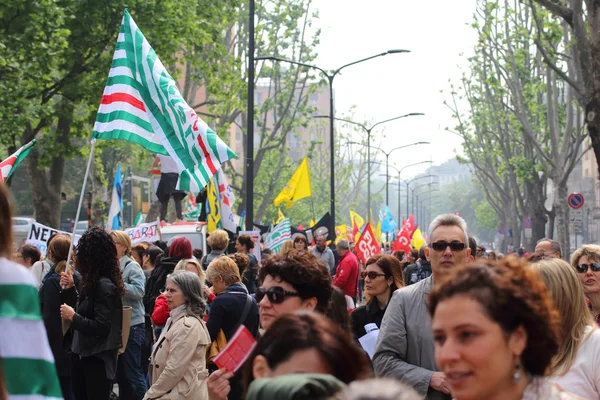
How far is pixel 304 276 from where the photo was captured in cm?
457

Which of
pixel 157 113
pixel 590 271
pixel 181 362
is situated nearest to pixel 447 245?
pixel 590 271

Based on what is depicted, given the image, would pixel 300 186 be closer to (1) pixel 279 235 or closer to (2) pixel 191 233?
(1) pixel 279 235

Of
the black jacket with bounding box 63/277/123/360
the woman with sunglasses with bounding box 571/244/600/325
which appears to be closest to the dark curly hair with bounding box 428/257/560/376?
the woman with sunglasses with bounding box 571/244/600/325

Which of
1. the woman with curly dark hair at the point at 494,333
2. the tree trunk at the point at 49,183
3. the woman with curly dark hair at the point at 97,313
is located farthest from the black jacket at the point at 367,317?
the tree trunk at the point at 49,183

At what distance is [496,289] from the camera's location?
112 inches

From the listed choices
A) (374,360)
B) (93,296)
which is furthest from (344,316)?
(93,296)

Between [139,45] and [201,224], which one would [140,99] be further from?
[201,224]

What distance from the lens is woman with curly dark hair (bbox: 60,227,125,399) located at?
25.7 ft

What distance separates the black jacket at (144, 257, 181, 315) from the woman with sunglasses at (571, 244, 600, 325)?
16.4ft

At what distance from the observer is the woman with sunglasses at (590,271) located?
21.6 ft

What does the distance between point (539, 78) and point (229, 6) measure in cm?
1179

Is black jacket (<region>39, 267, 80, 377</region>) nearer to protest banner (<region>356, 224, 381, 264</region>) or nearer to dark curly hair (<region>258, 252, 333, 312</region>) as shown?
dark curly hair (<region>258, 252, 333, 312</region>)

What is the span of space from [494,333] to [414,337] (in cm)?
241

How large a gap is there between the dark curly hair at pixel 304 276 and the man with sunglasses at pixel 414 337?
0.64m
